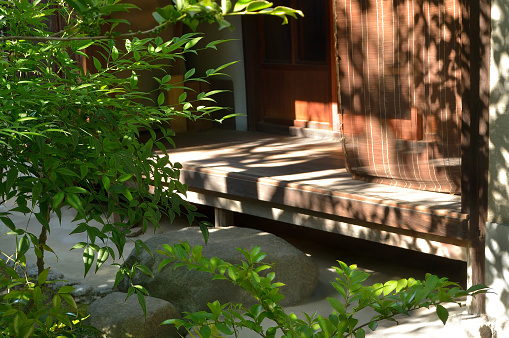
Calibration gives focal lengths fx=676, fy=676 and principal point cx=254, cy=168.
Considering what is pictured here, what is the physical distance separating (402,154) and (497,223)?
3.05 feet

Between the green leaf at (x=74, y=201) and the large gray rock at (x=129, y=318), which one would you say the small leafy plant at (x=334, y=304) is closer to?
the green leaf at (x=74, y=201)

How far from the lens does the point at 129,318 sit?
4.10 meters

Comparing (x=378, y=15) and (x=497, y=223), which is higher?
(x=378, y=15)

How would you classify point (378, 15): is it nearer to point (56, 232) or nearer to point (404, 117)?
point (404, 117)

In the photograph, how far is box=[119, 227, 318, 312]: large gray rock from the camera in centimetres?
482

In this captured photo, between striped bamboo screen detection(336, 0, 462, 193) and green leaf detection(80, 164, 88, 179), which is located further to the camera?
striped bamboo screen detection(336, 0, 462, 193)

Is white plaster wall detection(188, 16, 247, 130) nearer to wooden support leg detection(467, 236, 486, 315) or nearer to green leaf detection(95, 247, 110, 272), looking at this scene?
wooden support leg detection(467, 236, 486, 315)

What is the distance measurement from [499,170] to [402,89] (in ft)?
3.16

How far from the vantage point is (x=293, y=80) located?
7.88 metres

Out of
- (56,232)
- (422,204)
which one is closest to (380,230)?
(422,204)

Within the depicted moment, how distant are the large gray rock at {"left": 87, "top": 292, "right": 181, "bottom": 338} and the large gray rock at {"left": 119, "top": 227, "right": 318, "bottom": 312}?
17.7 inches

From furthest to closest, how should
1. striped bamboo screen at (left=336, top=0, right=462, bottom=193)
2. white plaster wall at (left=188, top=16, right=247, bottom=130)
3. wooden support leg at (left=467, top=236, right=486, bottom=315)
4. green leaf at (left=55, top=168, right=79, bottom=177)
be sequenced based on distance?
white plaster wall at (left=188, top=16, right=247, bottom=130), striped bamboo screen at (left=336, top=0, right=462, bottom=193), wooden support leg at (left=467, top=236, right=486, bottom=315), green leaf at (left=55, top=168, right=79, bottom=177)

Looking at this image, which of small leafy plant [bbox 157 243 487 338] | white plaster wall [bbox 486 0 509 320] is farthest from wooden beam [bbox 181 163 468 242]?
small leafy plant [bbox 157 243 487 338]

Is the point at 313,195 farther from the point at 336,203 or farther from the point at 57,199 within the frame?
the point at 57,199
